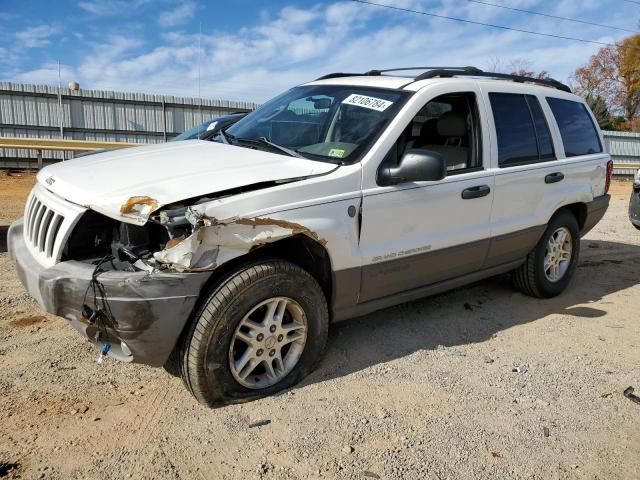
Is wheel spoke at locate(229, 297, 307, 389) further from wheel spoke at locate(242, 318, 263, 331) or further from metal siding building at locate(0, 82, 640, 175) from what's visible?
metal siding building at locate(0, 82, 640, 175)

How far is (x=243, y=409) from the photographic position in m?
3.08

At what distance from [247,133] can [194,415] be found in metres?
2.08

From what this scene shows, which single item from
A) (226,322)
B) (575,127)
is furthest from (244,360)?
(575,127)

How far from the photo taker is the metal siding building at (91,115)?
1589cm

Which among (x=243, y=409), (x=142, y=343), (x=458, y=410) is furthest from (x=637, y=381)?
(x=142, y=343)

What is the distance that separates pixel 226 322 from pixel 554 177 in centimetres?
333

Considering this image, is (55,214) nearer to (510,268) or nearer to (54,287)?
(54,287)

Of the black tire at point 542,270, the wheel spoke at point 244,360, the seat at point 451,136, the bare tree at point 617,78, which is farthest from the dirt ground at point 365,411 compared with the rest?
the bare tree at point 617,78

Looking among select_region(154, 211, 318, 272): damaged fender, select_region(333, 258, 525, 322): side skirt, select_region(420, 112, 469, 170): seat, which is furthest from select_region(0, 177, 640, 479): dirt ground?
select_region(420, 112, 469, 170): seat

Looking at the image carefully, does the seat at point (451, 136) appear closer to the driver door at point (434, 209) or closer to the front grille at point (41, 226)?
the driver door at point (434, 209)

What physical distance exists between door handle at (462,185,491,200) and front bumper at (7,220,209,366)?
2080 millimetres

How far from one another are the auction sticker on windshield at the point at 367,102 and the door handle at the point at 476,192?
0.85 m

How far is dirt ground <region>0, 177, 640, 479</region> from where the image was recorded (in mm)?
2646

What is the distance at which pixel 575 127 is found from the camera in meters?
5.30
